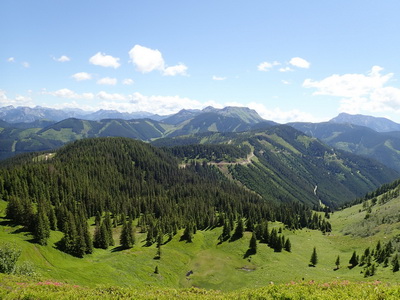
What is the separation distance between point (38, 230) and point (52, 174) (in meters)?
123

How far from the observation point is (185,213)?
591 feet

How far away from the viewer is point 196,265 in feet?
349

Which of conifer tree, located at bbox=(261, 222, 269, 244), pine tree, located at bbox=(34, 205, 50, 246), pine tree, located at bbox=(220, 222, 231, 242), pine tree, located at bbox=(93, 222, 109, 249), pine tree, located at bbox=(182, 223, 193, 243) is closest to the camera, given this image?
pine tree, located at bbox=(34, 205, 50, 246)

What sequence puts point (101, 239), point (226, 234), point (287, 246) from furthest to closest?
1. point (226, 234)
2. point (287, 246)
3. point (101, 239)

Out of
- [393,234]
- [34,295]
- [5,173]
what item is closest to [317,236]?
[393,234]

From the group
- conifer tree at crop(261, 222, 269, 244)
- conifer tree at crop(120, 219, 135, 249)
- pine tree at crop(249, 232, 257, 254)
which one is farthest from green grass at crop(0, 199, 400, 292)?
conifer tree at crop(261, 222, 269, 244)

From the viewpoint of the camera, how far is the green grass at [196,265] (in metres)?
75.7

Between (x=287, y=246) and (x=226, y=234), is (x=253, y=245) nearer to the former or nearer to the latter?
(x=287, y=246)

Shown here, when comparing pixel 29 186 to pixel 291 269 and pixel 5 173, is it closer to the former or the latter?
pixel 5 173

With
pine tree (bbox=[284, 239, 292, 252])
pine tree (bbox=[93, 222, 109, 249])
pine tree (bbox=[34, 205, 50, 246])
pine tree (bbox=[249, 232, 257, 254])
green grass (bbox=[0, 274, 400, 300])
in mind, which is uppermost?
green grass (bbox=[0, 274, 400, 300])

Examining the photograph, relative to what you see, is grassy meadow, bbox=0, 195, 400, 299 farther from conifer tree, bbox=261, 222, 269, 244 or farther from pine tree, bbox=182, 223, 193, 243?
conifer tree, bbox=261, 222, 269, 244

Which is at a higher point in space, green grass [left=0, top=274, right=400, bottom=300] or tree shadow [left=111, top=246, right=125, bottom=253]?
green grass [left=0, top=274, right=400, bottom=300]

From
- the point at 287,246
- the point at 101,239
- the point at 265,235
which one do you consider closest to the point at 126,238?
the point at 101,239

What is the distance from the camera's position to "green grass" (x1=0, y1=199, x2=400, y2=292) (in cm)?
7569
